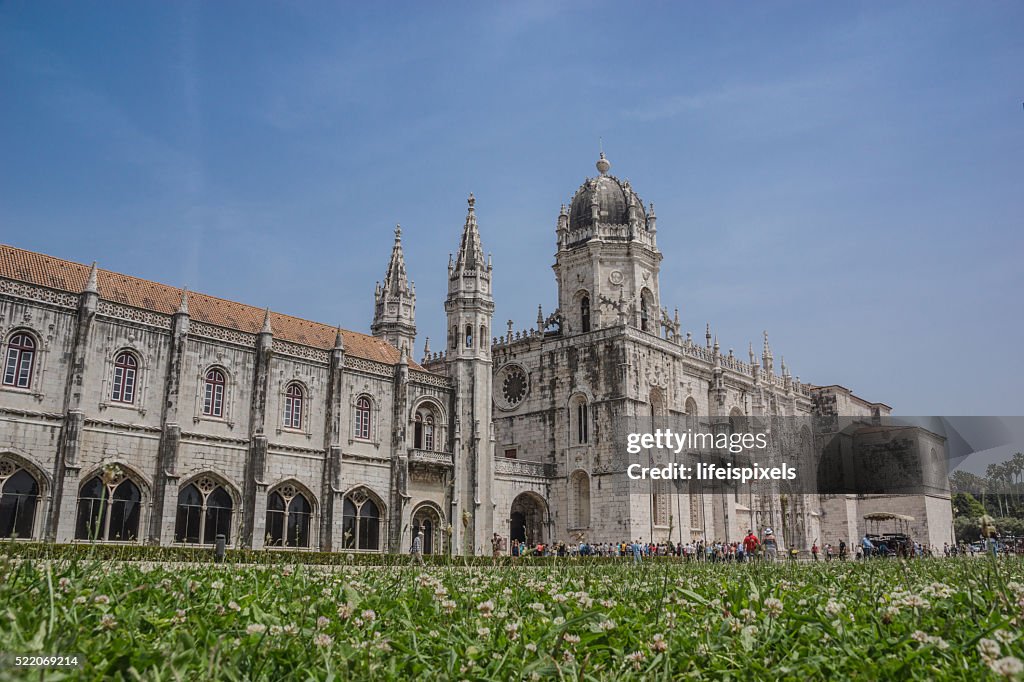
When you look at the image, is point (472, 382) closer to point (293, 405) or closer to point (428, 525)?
point (428, 525)

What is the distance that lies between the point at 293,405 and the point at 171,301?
6605 millimetres

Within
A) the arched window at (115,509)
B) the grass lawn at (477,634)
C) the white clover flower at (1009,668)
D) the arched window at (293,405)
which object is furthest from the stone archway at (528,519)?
the white clover flower at (1009,668)

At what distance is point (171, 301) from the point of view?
3350cm

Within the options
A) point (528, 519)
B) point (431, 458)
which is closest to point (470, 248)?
point (431, 458)

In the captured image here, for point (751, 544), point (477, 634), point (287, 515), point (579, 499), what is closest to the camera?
point (477, 634)

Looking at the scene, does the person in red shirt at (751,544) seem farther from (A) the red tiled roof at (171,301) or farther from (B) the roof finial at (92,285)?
(B) the roof finial at (92,285)

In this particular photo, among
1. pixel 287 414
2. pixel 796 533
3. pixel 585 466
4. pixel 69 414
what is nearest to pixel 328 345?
pixel 287 414

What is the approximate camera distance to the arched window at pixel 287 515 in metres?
32.5

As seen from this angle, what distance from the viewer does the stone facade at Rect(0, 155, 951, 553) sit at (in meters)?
28.0

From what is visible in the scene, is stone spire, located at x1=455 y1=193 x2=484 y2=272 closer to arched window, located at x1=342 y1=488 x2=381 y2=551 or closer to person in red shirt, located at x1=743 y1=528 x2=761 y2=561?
arched window, located at x1=342 y1=488 x2=381 y2=551

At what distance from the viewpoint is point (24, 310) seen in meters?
27.7

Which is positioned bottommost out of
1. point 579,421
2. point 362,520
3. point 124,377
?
point 362,520

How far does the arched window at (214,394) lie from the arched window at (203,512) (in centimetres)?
261

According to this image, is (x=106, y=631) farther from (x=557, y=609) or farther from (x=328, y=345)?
(x=328, y=345)
